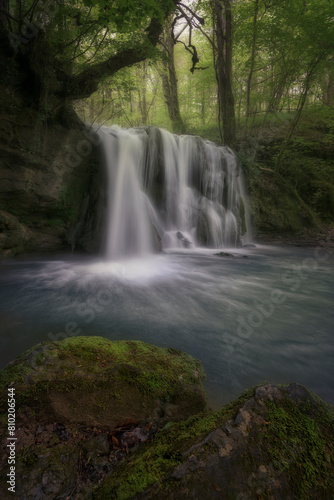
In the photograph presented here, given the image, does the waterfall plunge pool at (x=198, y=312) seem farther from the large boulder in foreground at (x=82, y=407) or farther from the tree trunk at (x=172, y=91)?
the tree trunk at (x=172, y=91)

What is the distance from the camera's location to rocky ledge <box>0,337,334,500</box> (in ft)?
3.17

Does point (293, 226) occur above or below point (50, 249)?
above

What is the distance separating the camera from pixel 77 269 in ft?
18.9

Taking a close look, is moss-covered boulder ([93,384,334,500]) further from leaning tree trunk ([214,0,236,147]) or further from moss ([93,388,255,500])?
leaning tree trunk ([214,0,236,147])

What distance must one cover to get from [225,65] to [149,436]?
594 inches

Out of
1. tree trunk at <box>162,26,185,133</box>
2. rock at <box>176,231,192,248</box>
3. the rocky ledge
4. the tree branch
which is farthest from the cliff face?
tree trunk at <box>162,26,185,133</box>

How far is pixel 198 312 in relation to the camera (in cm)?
386

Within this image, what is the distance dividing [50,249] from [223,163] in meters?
8.31

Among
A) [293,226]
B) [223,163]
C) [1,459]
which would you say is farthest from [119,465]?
[293,226]

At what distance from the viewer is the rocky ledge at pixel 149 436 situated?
97cm

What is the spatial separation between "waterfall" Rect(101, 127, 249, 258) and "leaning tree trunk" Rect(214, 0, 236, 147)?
1880mm

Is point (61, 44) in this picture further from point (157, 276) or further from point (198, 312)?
point (198, 312)

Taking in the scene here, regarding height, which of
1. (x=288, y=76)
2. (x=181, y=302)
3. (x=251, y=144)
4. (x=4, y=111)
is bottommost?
(x=181, y=302)

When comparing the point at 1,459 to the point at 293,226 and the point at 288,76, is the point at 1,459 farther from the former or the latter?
the point at 288,76
